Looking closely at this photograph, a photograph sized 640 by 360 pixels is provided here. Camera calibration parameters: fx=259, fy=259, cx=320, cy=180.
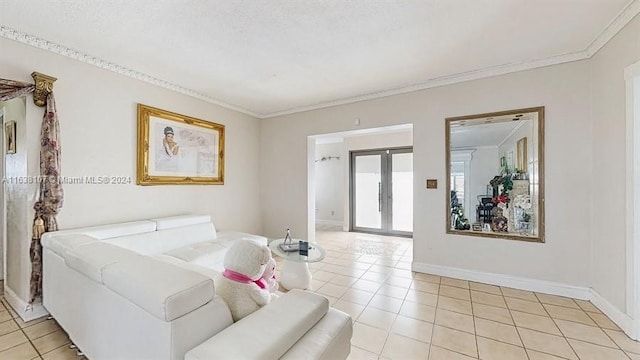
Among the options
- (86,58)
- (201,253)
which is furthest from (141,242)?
(86,58)

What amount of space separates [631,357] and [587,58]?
105 inches

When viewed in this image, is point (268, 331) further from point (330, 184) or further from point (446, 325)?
point (330, 184)

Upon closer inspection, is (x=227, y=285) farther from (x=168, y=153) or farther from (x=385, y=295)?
(x=168, y=153)

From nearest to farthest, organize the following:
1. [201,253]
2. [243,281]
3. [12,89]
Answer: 1. [243,281]
2. [12,89]
3. [201,253]

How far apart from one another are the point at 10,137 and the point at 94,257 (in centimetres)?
213

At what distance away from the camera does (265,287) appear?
1.56 meters

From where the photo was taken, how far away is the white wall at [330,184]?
7230 millimetres

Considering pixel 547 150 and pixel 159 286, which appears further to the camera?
pixel 547 150

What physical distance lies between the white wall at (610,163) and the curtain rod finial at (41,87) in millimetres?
4819

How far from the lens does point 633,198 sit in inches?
78.6

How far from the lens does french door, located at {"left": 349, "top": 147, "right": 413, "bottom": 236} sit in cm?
582

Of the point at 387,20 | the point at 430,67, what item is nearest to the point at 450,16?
the point at 387,20

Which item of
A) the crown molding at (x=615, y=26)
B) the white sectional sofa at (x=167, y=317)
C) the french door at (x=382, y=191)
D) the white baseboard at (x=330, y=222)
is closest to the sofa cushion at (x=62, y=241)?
the white sectional sofa at (x=167, y=317)

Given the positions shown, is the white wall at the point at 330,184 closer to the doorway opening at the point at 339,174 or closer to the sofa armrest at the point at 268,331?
the doorway opening at the point at 339,174
